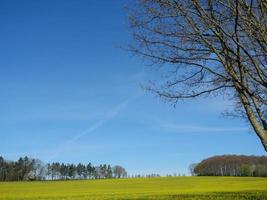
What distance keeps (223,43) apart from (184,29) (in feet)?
3.00

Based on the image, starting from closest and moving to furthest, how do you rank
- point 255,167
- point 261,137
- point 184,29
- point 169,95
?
point 261,137
point 184,29
point 169,95
point 255,167

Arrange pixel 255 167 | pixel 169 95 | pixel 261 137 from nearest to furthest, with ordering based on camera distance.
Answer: pixel 261 137
pixel 169 95
pixel 255 167

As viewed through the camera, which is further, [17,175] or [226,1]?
[17,175]

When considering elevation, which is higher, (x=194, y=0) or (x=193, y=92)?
(x=194, y=0)

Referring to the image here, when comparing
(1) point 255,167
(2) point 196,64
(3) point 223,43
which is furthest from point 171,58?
(1) point 255,167

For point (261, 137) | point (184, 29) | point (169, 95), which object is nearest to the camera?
point (261, 137)

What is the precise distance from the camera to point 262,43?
28.7 feet

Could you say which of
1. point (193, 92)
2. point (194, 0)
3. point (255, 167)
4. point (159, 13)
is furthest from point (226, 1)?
point (255, 167)

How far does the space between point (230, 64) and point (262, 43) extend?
0.74 m

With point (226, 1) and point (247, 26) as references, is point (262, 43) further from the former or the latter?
point (226, 1)

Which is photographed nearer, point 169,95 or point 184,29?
point 184,29

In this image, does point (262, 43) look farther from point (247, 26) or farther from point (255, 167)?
point (255, 167)

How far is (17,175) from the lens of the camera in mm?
177375

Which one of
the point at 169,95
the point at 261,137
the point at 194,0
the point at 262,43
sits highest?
the point at 194,0
